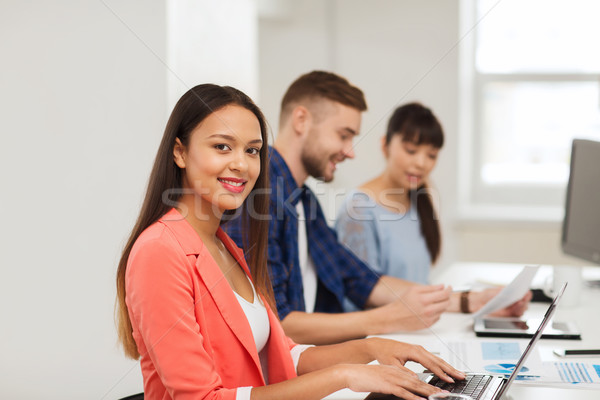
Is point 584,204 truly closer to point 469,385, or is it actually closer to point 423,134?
point 423,134

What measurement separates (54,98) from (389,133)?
1.22 m

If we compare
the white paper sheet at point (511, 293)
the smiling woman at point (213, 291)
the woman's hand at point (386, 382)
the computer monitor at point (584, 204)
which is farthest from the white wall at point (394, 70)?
the woman's hand at point (386, 382)

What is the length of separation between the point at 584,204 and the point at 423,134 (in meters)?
Result: 0.58

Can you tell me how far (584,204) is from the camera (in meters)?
2.09

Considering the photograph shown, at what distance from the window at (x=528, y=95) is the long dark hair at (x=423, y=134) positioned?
1172 mm

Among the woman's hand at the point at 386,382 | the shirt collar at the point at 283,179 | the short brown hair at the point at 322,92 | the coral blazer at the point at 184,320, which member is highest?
the short brown hair at the point at 322,92

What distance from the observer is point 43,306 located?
5.35ft

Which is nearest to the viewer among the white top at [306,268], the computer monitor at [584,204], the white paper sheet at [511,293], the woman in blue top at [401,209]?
the white paper sheet at [511,293]

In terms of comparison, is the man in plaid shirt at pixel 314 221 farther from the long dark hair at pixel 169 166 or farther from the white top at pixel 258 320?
the long dark hair at pixel 169 166

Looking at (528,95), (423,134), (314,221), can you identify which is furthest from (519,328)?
(528,95)

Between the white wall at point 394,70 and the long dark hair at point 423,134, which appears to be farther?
the white wall at point 394,70

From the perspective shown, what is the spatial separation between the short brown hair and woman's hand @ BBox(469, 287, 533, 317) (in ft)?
2.08

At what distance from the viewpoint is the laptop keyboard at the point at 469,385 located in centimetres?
102

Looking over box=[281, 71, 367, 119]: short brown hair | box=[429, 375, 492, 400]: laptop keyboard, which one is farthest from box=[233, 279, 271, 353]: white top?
box=[281, 71, 367, 119]: short brown hair
